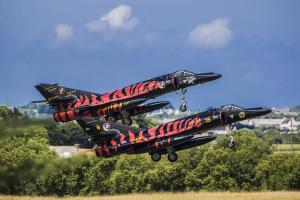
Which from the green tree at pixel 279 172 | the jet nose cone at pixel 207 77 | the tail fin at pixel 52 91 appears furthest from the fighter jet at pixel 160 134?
the green tree at pixel 279 172

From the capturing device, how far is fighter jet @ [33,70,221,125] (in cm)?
7569

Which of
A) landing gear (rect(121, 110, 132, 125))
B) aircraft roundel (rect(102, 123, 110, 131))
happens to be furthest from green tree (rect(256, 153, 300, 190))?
aircraft roundel (rect(102, 123, 110, 131))

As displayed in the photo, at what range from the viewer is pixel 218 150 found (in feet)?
380

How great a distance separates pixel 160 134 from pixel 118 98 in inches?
202

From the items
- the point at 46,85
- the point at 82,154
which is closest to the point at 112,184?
the point at 46,85

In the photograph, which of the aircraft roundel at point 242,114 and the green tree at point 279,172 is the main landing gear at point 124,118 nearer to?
the aircraft roundel at point 242,114

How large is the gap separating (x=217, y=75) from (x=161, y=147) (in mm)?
8137

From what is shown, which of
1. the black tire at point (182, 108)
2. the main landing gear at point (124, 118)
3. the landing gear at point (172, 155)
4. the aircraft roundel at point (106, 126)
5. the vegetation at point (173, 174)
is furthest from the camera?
the vegetation at point (173, 174)

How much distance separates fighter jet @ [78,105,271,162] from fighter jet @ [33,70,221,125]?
1326mm

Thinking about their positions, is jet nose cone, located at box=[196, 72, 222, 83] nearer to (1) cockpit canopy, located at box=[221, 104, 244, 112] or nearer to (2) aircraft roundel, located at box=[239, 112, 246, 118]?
(1) cockpit canopy, located at box=[221, 104, 244, 112]

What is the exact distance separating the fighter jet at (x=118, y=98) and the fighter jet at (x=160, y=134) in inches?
52.2

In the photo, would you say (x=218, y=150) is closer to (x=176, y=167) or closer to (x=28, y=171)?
(x=176, y=167)

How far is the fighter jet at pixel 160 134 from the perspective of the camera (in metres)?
73.7

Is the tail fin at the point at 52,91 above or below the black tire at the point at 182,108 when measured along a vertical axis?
above
